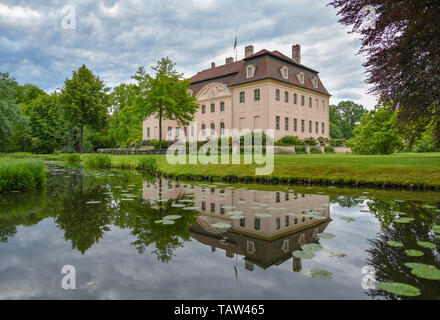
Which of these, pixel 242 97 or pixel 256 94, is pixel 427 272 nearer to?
pixel 256 94

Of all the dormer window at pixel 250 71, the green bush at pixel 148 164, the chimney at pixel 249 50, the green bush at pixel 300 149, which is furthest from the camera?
the chimney at pixel 249 50

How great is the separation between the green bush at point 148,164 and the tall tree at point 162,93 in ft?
24.4

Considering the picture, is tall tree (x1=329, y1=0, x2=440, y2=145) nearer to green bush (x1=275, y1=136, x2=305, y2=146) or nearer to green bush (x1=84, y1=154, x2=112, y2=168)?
green bush (x1=275, y1=136, x2=305, y2=146)

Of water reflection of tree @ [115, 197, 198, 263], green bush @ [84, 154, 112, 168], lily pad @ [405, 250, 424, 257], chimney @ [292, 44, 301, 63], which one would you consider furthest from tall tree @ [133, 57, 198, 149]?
lily pad @ [405, 250, 424, 257]

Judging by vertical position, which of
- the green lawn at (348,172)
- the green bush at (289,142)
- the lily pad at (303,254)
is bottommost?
the lily pad at (303,254)

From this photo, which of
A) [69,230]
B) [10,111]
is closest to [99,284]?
[69,230]

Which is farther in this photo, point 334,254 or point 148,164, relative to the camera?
point 148,164

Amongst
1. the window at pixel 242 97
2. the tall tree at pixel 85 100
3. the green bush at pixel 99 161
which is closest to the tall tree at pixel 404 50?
the green bush at pixel 99 161

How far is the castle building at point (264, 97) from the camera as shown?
28312 mm

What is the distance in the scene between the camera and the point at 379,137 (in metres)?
23.8

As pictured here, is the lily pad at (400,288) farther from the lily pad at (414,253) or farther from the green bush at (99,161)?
the green bush at (99,161)

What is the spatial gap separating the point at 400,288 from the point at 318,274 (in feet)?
1.96

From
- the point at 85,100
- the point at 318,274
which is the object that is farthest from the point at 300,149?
the point at 85,100

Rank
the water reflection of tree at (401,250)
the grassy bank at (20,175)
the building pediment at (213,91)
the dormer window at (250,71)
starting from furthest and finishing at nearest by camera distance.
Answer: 1. the building pediment at (213,91)
2. the dormer window at (250,71)
3. the grassy bank at (20,175)
4. the water reflection of tree at (401,250)
